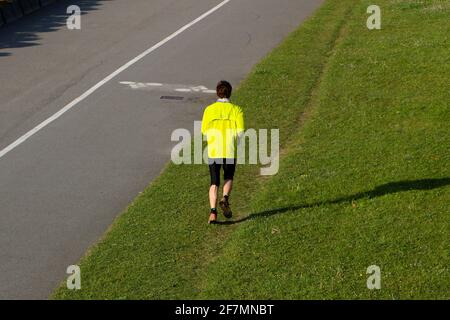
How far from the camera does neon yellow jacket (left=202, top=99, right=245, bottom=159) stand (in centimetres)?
1188

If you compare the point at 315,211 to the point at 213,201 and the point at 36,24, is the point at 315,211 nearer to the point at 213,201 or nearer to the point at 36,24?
the point at 213,201

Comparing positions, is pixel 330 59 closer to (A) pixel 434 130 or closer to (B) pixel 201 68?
(B) pixel 201 68

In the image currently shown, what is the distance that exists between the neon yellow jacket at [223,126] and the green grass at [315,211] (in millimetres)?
1120

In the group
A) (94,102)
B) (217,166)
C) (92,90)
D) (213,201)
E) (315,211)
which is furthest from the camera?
(92,90)

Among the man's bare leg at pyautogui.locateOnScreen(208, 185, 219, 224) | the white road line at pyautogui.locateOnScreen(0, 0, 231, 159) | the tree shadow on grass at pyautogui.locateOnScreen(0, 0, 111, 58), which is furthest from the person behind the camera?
the tree shadow on grass at pyautogui.locateOnScreen(0, 0, 111, 58)

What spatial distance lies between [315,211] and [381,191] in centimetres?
131

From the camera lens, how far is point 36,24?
26891 millimetres

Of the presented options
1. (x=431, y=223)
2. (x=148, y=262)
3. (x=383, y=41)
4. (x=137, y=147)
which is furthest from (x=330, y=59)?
(x=148, y=262)

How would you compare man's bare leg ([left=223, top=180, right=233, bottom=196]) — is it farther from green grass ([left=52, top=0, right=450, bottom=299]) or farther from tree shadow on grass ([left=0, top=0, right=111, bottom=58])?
tree shadow on grass ([left=0, top=0, right=111, bottom=58])

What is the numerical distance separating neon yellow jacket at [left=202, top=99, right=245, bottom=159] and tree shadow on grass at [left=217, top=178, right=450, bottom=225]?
105 centimetres

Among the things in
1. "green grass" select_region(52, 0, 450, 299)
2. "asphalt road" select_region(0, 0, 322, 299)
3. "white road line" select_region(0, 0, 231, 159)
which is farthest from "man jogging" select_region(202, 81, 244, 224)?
"white road line" select_region(0, 0, 231, 159)

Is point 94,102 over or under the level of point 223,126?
over

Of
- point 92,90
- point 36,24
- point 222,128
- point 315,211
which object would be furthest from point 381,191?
point 36,24

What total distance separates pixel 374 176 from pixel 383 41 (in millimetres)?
10768
